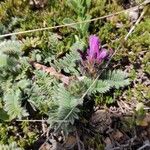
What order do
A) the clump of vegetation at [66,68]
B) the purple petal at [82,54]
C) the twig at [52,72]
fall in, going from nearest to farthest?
the clump of vegetation at [66,68]
the purple petal at [82,54]
the twig at [52,72]

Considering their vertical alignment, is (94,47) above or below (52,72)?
above

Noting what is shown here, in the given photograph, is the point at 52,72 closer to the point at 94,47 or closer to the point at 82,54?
the point at 82,54

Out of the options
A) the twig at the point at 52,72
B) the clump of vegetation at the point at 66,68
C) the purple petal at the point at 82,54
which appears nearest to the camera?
the clump of vegetation at the point at 66,68

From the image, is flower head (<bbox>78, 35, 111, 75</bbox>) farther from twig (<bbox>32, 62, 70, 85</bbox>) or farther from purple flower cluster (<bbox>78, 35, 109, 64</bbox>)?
twig (<bbox>32, 62, 70, 85</bbox>)

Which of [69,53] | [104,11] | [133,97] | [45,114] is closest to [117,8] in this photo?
[104,11]

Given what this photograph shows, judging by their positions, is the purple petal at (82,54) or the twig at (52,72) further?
the twig at (52,72)

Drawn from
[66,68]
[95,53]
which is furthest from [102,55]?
[66,68]

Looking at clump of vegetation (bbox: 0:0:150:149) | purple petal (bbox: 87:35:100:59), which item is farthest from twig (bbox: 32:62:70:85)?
purple petal (bbox: 87:35:100:59)

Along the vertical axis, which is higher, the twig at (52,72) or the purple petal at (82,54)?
the purple petal at (82,54)

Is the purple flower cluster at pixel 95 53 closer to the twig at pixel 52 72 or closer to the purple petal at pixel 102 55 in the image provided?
the purple petal at pixel 102 55

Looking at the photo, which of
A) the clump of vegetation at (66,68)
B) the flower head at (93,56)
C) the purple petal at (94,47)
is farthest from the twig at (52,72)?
the purple petal at (94,47)

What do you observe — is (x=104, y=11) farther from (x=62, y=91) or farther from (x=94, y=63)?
(x=62, y=91)
